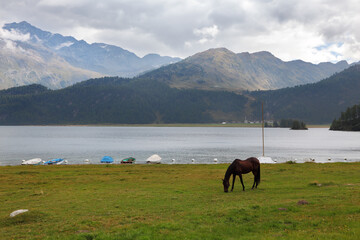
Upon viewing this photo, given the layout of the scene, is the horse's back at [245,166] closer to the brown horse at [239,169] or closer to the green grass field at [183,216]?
the brown horse at [239,169]

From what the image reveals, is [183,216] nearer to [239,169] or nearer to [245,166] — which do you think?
[239,169]

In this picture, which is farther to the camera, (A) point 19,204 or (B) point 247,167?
(B) point 247,167

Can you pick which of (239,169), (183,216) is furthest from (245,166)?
(183,216)

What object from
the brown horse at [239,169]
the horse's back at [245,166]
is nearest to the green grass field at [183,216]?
the brown horse at [239,169]

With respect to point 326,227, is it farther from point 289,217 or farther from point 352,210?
point 352,210

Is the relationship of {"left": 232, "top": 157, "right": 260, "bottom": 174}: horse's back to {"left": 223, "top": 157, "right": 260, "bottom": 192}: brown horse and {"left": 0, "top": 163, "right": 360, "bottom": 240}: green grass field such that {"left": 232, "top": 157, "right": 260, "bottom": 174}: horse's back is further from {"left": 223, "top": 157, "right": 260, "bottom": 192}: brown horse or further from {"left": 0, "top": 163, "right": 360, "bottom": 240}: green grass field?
{"left": 0, "top": 163, "right": 360, "bottom": 240}: green grass field

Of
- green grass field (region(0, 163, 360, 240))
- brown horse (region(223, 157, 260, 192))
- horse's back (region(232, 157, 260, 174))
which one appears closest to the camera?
green grass field (region(0, 163, 360, 240))

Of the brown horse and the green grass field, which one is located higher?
the brown horse

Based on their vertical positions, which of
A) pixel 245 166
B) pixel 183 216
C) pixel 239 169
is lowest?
pixel 183 216

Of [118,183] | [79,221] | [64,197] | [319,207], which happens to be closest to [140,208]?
[79,221]

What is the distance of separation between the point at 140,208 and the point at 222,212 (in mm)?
6854

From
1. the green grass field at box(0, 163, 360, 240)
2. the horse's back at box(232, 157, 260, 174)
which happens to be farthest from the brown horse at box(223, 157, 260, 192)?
the green grass field at box(0, 163, 360, 240)

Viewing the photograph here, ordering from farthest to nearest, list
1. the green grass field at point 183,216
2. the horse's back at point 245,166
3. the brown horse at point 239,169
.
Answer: the horse's back at point 245,166
the brown horse at point 239,169
the green grass field at point 183,216

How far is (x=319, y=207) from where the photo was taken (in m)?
20.7
